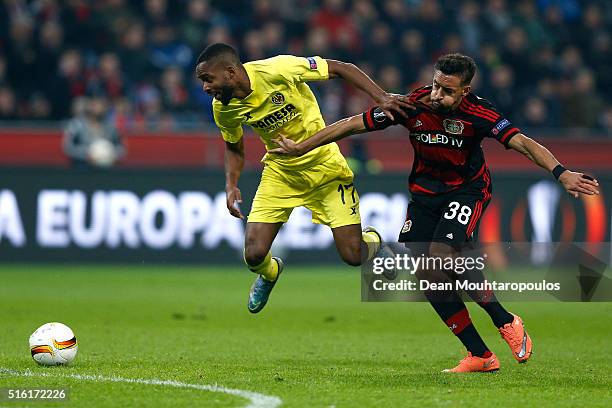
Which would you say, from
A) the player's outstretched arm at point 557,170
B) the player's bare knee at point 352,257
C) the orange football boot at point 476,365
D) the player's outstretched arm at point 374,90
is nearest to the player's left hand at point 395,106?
the player's outstretched arm at point 374,90

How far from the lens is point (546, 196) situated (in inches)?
565

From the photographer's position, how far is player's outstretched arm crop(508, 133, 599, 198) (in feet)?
20.1

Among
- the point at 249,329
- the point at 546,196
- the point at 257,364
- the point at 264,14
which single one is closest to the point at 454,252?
the point at 257,364

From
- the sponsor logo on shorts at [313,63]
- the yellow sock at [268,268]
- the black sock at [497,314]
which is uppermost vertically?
the sponsor logo on shorts at [313,63]

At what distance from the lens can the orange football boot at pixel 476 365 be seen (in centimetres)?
689

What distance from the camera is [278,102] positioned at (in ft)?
25.8

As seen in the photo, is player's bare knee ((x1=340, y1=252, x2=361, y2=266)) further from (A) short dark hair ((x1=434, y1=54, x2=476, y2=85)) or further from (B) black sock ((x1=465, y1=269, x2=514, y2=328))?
(A) short dark hair ((x1=434, y1=54, x2=476, y2=85))

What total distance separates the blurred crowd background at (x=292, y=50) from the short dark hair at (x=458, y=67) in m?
9.09

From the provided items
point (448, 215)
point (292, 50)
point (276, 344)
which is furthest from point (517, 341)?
point (292, 50)

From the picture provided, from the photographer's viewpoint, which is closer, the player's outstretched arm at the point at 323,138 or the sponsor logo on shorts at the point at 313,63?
the player's outstretched arm at the point at 323,138

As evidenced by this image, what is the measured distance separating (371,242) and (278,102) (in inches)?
57.8

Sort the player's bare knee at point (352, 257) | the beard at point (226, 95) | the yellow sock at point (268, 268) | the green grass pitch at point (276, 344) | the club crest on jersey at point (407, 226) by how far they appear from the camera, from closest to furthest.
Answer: the green grass pitch at point (276, 344)
the club crest on jersey at point (407, 226)
the beard at point (226, 95)
the yellow sock at point (268, 268)
the player's bare knee at point (352, 257)

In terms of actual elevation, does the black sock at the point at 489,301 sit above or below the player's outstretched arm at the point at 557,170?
below

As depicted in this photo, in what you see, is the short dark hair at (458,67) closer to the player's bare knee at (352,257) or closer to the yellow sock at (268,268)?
the player's bare knee at (352,257)
